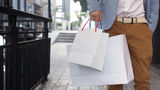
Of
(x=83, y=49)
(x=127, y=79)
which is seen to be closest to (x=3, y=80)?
(x=83, y=49)

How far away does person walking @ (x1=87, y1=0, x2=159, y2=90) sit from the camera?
6.66 ft

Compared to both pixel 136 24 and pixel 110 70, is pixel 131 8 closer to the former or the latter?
pixel 136 24

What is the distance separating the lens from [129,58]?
2004 mm

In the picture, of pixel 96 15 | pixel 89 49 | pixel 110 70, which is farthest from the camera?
pixel 96 15

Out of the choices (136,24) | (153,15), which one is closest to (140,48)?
(136,24)

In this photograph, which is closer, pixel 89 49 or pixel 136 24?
pixel 89 49

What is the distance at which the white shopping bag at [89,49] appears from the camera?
5.49ft

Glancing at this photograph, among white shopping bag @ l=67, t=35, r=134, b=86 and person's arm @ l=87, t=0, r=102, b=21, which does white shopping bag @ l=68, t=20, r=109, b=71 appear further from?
person's arm @ l=87, t=0, r=102, b=21

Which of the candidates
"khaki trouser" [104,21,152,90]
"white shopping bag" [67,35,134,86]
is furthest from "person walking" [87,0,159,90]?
"white shopping bag" [67,35,134,86]

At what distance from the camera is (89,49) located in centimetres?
170

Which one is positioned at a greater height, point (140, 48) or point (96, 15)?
point (96, 15)

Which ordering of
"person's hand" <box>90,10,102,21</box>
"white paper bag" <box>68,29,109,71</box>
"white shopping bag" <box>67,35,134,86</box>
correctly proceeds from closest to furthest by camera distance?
1. "white paper bag" <box>68,29,109,71</box>
2. "white shopping bag" <box>67,35,134,86</box>
3. "person's hand" <box>90,10,102,21</box>

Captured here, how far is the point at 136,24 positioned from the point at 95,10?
0.41m

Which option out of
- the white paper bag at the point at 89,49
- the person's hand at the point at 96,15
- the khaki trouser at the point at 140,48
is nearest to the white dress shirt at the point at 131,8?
the khaki trouser at the point at 140,48
